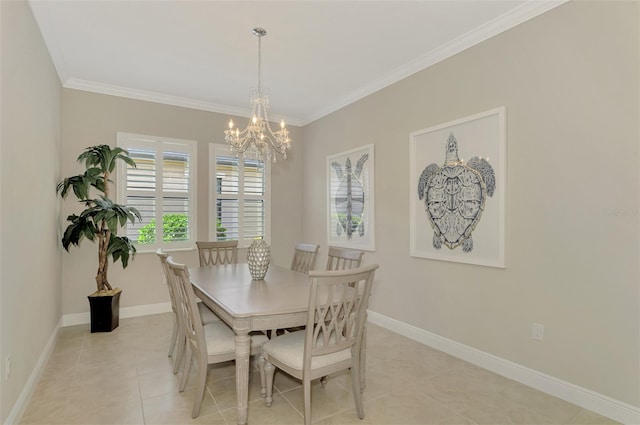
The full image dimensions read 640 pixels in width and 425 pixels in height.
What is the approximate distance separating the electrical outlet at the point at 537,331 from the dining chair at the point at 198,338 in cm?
201

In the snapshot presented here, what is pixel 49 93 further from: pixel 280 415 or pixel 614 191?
pixel 614 191

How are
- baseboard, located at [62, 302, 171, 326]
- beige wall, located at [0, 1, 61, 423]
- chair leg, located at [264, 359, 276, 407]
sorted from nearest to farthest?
1. beige wall, located at [0, 1, 61, 423]
2. chair leg, located at [264, 359, 276, 407]
3. baseboard, located at [62, 302, 171, 326]

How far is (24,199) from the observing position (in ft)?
7.78

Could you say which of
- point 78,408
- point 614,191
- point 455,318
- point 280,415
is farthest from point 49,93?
point 614,191

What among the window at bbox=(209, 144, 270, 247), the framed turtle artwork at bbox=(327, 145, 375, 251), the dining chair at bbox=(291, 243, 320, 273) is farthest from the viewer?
the window at bbox=(209, 144, 270, 247)

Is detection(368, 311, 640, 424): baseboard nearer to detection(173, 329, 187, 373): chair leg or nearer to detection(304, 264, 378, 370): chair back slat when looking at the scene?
detection(304, 264, 378, 370): chair back slat

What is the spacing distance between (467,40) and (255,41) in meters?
1.89

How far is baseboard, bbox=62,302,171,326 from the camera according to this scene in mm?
4004

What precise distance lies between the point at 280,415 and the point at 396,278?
2.03 m

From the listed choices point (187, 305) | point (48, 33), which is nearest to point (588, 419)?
point (187, 305)

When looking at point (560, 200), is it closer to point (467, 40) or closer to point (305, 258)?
point (467, 40)

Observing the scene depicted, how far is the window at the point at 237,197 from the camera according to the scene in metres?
4.93

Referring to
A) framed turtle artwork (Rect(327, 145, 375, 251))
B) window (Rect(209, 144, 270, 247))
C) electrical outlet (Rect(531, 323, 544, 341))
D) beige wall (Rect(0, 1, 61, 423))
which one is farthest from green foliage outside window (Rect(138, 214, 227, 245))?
electrical outlet (Rect(531, 323, 544, 341))

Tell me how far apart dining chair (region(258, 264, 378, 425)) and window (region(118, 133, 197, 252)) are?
289 centimetres
